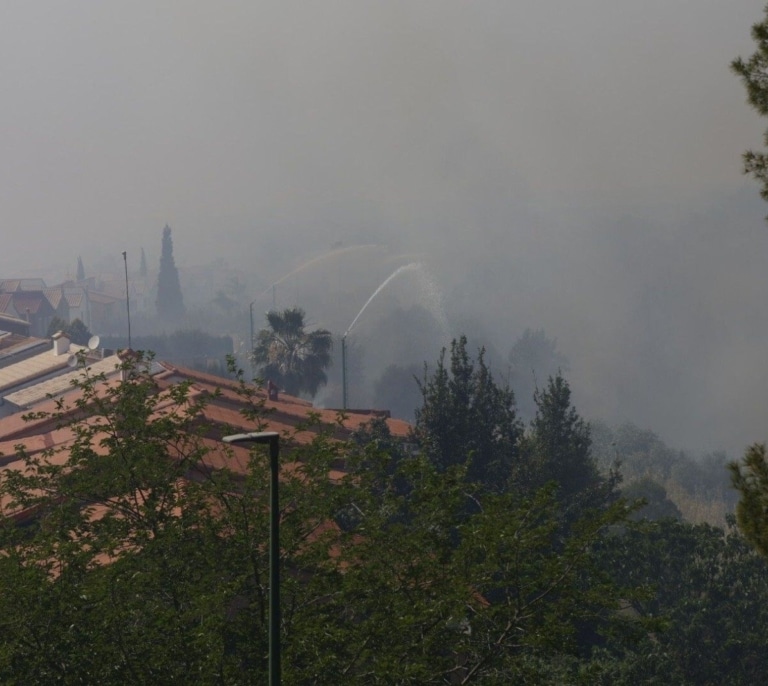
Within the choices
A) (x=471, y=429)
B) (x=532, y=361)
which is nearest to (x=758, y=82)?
(x=471, y=429)

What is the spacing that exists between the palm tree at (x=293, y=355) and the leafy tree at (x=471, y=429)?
25099 mm

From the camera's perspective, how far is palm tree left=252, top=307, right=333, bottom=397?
7019 centimetres

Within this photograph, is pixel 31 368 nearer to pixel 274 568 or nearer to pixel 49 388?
pixel 49 388

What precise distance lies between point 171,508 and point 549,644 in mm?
5390

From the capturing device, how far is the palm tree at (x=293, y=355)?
230 feet

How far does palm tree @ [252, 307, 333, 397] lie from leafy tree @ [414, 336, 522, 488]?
82.3 ft

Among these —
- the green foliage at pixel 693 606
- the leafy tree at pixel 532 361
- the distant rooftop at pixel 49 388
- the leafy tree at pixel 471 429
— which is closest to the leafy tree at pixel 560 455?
the leafy tree at pixel 471 429

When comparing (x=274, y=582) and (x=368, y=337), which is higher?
(x=368, y=337)

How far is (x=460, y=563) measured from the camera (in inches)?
624

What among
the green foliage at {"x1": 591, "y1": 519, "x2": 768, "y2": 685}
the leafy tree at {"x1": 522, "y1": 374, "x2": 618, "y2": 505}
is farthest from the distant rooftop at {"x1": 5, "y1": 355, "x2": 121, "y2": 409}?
the green foliage at {"x1": 591, "y1": 519, "x2": 768, "y2": 685}

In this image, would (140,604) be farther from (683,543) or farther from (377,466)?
(683,543)

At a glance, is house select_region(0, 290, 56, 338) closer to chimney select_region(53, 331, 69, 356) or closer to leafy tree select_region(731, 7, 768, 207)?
chimney select_region(53, 331, 69, 356)

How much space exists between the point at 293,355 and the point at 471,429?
27.7 m

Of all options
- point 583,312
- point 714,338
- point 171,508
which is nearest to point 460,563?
point 171,508
